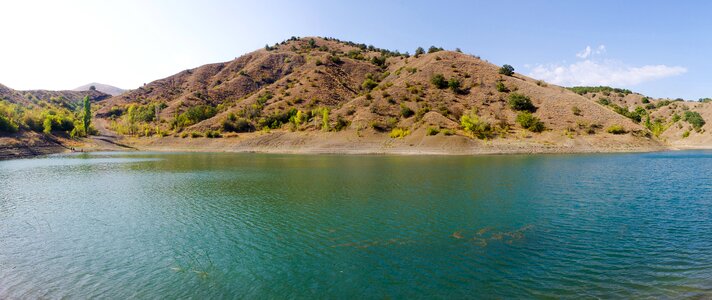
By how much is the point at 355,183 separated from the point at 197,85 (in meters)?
173

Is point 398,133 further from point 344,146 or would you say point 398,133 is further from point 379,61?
point 379,61

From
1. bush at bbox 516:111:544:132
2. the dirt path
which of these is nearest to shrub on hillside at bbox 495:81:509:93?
bush at bbox 516:111:544:132

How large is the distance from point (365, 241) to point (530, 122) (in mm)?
97845

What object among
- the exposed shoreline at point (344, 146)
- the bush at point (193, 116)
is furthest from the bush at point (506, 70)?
the bush at point (193, 116)

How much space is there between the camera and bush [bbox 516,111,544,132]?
102 meters

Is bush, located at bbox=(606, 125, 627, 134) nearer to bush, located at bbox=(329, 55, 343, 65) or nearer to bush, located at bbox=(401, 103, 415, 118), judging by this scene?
bush, located at bbox=(401, 103, 415, 118)

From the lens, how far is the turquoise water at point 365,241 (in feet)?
48.6

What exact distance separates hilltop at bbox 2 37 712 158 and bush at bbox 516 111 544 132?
278 mm

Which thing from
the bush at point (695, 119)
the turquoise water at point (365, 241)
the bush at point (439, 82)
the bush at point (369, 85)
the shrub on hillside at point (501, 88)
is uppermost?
the bush at point (369, 85)

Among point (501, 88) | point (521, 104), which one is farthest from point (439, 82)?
point (521, 104)

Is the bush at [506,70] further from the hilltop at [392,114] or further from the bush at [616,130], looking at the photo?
the bush at [616,130]

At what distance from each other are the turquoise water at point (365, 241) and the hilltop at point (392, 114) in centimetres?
6222

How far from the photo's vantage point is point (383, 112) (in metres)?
118

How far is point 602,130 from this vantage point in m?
101
